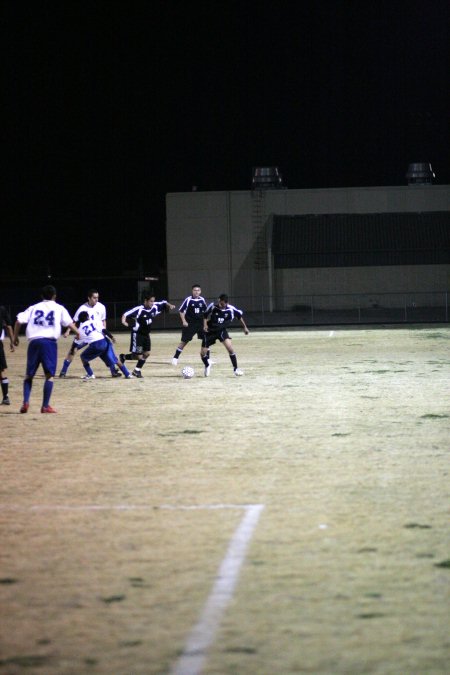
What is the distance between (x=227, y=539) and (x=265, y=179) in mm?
55654

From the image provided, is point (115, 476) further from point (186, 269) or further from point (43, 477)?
point (186, 269)

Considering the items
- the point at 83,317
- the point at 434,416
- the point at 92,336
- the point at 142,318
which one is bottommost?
the point at 434,416

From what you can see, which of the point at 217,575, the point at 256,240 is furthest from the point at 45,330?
the point at 256,240

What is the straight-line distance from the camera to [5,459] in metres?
11.5

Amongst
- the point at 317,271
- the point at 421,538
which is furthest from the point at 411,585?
the point at 317,271

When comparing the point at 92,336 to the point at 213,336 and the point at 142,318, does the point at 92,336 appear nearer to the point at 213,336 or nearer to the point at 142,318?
the point at 142,318

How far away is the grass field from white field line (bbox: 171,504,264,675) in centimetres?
2

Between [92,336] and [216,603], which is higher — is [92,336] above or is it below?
above

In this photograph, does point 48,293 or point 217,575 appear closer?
point 217,575

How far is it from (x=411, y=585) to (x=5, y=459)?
21.3 feet

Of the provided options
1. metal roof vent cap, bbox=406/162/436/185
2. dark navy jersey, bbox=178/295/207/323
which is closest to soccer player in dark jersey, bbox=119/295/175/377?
dark navy jersey, bbox=178/295/207/323

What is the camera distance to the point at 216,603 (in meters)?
5.86

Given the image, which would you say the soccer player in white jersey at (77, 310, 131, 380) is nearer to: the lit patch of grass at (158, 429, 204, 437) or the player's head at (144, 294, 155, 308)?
the player's head at (144, 294, 155, 308)

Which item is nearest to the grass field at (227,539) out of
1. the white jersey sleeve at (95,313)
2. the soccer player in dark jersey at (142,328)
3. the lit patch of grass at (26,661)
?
the lit patch of grass at (26,661)
